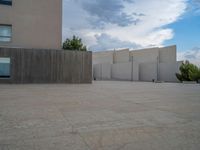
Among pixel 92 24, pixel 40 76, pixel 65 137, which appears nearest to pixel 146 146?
pixel 65 137

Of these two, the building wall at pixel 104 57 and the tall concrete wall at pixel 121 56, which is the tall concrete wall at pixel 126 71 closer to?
the tall concrete wall at pixel 121 56

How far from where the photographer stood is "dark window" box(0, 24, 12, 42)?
1969 centimetres

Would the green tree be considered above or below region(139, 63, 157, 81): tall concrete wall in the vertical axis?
above

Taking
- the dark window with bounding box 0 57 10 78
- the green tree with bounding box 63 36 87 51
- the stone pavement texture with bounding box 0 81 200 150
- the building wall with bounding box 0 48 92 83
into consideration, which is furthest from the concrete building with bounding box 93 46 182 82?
the stone pavement texture with bounding box 0 81 200 150

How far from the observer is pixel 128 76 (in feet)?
116

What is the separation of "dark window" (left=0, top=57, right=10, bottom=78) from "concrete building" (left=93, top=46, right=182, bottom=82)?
818 inches

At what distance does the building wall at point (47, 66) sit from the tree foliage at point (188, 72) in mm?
14558

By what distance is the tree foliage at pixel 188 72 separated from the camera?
28.5 m

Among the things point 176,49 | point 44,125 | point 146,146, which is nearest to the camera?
point 146,146

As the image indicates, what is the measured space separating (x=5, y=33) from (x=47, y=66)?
4996 mm

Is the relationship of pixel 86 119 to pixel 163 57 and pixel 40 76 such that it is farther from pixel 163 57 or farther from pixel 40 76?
pixel 163 57

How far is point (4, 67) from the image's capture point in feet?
61.2

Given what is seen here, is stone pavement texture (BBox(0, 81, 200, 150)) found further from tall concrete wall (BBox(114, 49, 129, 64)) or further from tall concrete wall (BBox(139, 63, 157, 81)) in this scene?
tall concrete wall (BBox(114, 49, 129, 64))

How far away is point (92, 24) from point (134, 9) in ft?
35.2
